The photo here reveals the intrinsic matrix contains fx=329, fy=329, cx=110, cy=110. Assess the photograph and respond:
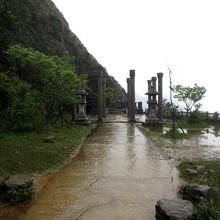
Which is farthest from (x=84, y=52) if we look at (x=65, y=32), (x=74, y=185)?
(x=74, y=185)

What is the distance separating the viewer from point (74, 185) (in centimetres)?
818

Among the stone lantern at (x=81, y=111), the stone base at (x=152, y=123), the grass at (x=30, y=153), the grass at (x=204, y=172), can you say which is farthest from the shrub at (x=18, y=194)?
the stone base at (x=152, y=123)

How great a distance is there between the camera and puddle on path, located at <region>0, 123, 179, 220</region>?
6301mm

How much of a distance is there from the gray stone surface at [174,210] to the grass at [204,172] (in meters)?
1.18

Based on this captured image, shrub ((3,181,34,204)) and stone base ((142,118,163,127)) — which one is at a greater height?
stone base ((142,118,163,127))

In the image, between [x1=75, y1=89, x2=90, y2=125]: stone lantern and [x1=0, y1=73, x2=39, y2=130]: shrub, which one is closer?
[x1=0, y1=73, x2=39, y2=130]: shrub

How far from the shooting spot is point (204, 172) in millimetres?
9156

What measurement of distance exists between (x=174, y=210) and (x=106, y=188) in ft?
8.27

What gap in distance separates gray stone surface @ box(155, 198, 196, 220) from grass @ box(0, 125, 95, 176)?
15.5 feet

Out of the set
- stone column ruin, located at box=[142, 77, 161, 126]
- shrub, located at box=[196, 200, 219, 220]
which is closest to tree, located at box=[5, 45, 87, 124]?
stone column ruin, located at box=[142, 77, 161, 126]

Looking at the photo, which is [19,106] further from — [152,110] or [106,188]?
[152,110]

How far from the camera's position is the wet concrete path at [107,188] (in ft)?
20.7

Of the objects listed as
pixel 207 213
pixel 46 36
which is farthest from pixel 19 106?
pixel 46 36

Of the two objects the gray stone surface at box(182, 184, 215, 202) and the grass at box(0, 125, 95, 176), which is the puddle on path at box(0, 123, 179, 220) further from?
the grass at box(0, 125, 95, 176)
